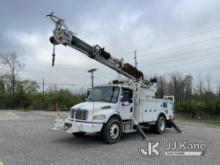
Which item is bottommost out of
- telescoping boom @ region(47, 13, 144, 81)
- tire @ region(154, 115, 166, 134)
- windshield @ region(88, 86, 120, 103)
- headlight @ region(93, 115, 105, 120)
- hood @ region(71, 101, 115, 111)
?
tire @ region(154, 115, 166, 134)

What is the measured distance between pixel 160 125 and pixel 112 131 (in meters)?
3.84

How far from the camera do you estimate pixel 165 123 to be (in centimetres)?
1350

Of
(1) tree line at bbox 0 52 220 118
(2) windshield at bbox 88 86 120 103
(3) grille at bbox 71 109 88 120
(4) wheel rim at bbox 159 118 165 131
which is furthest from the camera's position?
(1) tree line at bbox 0 52 220 118

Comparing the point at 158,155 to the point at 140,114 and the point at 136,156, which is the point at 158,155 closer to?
the point at 136,156

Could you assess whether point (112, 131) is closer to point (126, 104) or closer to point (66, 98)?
point (126, 104)

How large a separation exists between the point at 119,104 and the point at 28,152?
3.88 metres

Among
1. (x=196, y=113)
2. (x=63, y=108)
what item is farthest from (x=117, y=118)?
(x=63, y=108)

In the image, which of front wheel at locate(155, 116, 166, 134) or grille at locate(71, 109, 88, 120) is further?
front wheel at locate(155, 116, 166, 134)

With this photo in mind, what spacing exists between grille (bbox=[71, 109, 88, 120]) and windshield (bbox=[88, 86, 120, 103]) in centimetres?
119

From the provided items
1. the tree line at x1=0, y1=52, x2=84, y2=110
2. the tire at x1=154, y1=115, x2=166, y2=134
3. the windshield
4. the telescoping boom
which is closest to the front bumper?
the windshield

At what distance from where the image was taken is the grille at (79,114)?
966cm

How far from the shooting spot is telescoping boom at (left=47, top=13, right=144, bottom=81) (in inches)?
375

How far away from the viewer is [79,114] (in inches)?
388

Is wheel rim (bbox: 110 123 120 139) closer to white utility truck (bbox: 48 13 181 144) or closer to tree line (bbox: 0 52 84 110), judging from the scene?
white utility truck (bbox: 48 13 181 144)
